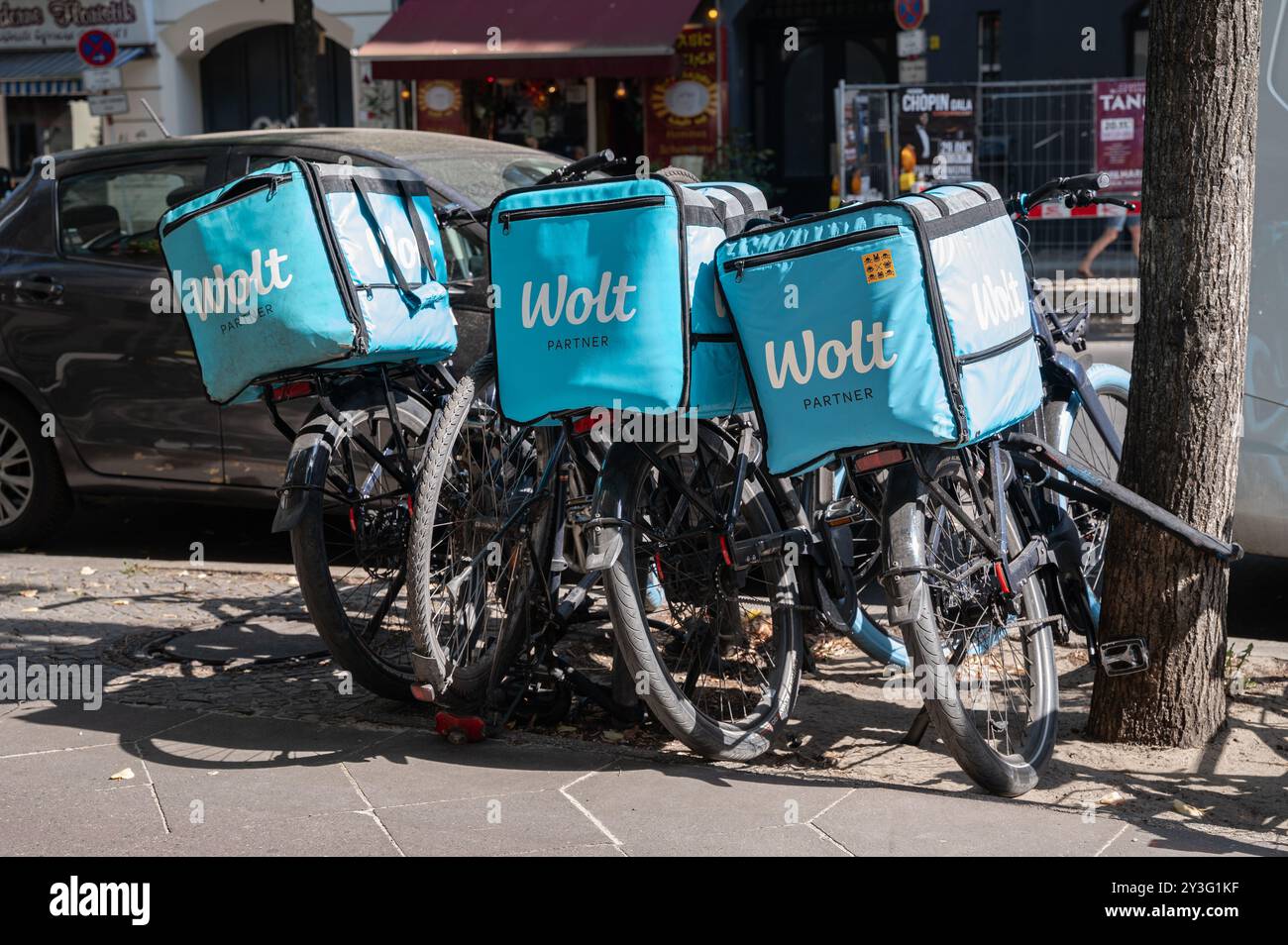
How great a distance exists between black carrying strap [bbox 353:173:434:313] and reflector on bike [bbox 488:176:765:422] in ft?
2.21

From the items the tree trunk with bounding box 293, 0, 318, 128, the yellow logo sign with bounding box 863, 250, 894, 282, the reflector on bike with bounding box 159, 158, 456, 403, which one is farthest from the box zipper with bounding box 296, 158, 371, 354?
the tree trunk with bounding box 293, 0, 318, 128

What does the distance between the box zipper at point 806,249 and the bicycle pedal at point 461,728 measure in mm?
1603

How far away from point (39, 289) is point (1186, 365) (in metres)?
5.26

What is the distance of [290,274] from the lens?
4.78 metres

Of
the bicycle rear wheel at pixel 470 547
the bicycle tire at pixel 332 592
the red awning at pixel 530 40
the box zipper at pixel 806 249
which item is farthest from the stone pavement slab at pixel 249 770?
the red awning at pixel 530 40

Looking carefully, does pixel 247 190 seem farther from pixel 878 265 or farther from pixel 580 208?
pixel 878 265

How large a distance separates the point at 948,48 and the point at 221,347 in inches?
584

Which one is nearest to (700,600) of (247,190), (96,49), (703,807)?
(703,807)

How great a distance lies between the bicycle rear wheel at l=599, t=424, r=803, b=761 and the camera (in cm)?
438

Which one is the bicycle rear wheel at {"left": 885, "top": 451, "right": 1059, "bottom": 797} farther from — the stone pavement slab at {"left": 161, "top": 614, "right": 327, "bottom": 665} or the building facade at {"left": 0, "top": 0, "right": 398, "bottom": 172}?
the building facade at {"left": 0, "top": 0, "right": 398, "bottom": 172}

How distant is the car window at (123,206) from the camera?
23.9 feet

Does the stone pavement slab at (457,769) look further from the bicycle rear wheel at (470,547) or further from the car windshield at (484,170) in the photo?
the car windshield at (484,170)

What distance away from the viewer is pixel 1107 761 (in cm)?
460

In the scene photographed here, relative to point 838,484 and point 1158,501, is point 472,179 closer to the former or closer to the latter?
point 838,484
